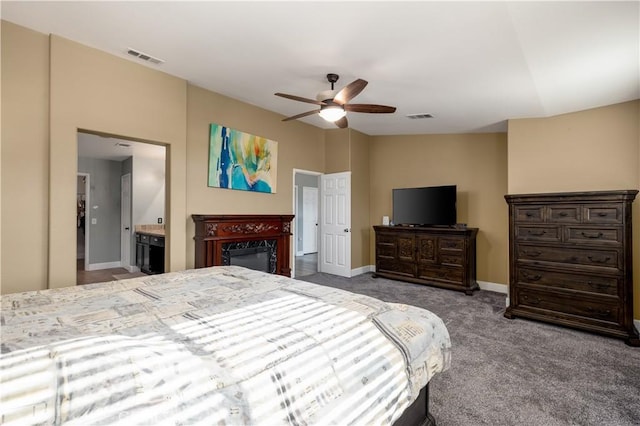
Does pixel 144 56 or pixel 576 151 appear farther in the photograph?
pixel 576 151

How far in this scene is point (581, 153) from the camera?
3.67 metres

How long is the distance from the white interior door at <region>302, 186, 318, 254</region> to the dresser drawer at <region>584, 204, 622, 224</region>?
6.33 meters

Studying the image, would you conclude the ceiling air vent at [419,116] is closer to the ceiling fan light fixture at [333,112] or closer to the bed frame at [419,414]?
the ceiling fan light fixture at [333,112]

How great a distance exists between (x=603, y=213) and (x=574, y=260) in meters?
0.55

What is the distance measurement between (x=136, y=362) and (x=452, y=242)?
185 inches

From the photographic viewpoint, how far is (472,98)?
12.1ft

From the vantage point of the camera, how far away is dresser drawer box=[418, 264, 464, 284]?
474 cm

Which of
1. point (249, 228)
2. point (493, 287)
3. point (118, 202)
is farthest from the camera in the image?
point (118, 202)

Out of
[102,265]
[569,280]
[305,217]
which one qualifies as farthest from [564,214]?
[102,265]

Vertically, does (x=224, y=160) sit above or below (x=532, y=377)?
above

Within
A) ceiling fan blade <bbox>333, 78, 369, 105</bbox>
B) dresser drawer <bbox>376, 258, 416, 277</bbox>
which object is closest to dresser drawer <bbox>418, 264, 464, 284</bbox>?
dresser drawer <bbox>376, 258, 416, 277</bbox>

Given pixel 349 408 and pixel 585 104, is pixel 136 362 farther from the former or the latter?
pixel 585 104

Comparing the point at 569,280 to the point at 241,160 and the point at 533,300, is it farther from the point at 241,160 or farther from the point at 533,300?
the point at 241,160

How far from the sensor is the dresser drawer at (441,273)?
4.74 metres
